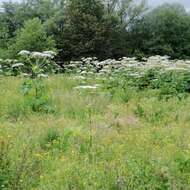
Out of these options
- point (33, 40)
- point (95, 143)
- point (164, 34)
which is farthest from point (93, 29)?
point (95, 143)

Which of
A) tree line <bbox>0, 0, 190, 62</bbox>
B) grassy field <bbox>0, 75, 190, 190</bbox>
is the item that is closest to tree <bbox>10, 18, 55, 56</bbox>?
tree line <bbox>0, 0, 190, 62</bbox>

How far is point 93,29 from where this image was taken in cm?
3894

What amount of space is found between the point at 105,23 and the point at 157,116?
31565 millimetres

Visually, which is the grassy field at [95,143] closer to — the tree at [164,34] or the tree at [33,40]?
the tree at [33,40]

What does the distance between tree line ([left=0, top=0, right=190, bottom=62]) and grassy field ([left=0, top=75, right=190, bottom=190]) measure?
2165cm

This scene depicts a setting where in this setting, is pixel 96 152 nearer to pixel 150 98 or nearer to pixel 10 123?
pixel 10 123

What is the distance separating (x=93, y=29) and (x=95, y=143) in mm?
32725

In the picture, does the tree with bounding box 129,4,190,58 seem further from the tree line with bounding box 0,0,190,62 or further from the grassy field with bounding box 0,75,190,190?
the grassy field with bounding box 0,75,190,190

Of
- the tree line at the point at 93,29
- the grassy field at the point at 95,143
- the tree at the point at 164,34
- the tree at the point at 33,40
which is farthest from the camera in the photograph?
→ the tree at the point at 164,34

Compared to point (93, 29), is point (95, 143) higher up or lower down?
higher up

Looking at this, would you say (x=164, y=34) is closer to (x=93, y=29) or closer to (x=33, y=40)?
(x=93, y=29)

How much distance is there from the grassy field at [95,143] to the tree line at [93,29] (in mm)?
21651

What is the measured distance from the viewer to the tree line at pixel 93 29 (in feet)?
121

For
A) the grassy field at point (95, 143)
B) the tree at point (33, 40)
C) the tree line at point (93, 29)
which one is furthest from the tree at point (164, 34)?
the grassy field at point (95, 143)
